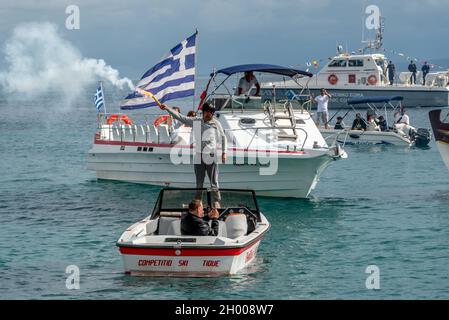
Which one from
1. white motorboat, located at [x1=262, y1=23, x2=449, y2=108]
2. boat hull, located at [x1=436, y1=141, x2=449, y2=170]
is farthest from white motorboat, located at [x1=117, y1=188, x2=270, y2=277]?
white motorboat, located at [x1=262, y1=23, x2=449, y2=108]

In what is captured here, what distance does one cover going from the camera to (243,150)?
2628 centimetres

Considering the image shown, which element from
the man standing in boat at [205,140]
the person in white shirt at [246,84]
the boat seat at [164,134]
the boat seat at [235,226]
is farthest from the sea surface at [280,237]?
the person in white shirt at [246,84]

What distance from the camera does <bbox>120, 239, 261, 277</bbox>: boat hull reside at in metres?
16.3

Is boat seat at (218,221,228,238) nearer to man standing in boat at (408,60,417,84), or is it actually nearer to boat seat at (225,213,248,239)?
boat seat at (225,213,248,239)

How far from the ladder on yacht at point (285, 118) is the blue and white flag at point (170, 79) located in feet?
8.36

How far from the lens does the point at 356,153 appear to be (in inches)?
1644

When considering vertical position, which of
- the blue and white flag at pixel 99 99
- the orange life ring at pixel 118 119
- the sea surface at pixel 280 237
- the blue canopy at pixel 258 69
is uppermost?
the blue canopy at pixel 258 69

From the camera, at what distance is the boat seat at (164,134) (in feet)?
92.3

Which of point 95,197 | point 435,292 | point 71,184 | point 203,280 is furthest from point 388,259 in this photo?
point 71,184

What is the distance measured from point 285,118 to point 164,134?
11.3ft

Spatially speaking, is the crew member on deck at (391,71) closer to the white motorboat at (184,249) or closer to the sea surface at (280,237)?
the sea surface at (280,237)

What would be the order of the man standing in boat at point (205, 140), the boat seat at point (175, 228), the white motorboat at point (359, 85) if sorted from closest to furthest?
the boat seat at point (175, 228), the man standing in boat at point (205, 140), the white motorboat at point (359, 85)

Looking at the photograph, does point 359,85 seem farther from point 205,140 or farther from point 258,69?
point 205,140

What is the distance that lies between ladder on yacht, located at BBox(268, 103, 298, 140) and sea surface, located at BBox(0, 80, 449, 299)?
1840 mm
